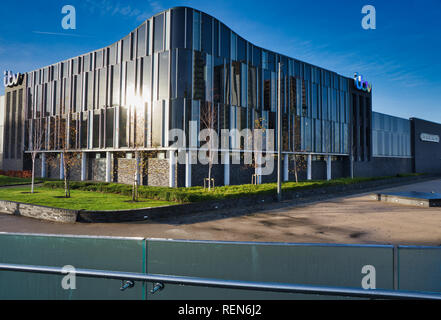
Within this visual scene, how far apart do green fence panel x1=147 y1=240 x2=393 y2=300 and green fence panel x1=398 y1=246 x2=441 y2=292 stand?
7.1 inches

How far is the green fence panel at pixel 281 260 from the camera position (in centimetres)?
407

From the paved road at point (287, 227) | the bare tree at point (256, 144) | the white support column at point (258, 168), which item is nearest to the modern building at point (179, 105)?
the bare tree at point (256, 144)

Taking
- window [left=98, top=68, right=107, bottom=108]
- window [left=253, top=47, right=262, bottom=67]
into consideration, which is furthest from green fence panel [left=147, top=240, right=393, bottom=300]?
window [left=98, top=68, right=107, bottom=108]

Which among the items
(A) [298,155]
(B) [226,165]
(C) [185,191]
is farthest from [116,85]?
(A) [298,155]

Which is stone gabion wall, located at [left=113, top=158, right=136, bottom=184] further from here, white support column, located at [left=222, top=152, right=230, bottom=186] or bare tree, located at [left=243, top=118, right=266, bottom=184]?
bare tree, located at [left=243, top=118, right=266, bottom=184]

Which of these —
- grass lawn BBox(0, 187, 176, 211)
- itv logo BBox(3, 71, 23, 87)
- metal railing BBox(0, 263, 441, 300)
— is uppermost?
itv logo BBox(3, 71, 23, 87)

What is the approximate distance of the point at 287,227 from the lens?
40.2 feet

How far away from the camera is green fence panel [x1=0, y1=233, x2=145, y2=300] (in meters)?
3.90

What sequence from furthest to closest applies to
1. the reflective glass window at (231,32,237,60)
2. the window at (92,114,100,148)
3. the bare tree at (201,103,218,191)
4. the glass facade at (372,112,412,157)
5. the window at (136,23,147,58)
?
the glass facade at (372,112,412,157)
the window at (92,114,100,148)
the reflective glass window at (231,32,237,60)
the window at (136,23,147,58)
the bare tree at (201,103,218,191)

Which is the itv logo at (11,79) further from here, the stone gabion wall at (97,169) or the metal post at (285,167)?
the metal post at (285,167)

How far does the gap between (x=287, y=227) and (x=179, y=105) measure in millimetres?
14544

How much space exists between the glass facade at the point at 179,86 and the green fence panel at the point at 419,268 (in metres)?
17.8
